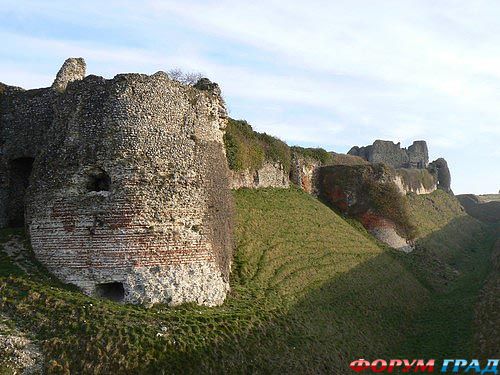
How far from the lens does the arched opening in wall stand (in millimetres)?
19859

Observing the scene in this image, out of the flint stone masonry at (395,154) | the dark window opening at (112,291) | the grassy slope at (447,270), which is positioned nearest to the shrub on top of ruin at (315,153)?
the grassy slope at (447,270)

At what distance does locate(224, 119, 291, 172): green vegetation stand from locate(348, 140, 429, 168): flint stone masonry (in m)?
31.2

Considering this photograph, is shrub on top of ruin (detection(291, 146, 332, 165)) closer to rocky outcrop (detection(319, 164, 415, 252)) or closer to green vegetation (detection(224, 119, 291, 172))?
rocky outcrop (detection(319, 164, 415, 252))

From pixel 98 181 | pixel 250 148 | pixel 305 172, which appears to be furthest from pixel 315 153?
pixel 98 181

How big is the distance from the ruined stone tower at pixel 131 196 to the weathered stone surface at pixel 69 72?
2.43m

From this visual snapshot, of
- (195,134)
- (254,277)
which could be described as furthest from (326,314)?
(195,134)

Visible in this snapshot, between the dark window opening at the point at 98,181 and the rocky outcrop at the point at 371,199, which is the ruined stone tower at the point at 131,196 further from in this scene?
the rocky outcrop at the point at 371,199

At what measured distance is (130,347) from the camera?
12.6 meters

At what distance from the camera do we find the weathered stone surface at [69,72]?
19.3 m

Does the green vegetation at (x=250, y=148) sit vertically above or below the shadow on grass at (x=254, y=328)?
above

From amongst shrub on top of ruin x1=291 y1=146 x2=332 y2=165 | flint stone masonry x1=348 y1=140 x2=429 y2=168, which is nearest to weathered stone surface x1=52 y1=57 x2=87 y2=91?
shrub on top of ruin x1=291 y1=146 x2=332 y2=165

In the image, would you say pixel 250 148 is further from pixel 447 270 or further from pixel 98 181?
pixel 447 270

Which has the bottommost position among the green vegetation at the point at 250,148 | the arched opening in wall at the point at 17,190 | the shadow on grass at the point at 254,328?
the shadow on grass at the point at 254,328

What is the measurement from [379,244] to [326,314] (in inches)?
530
